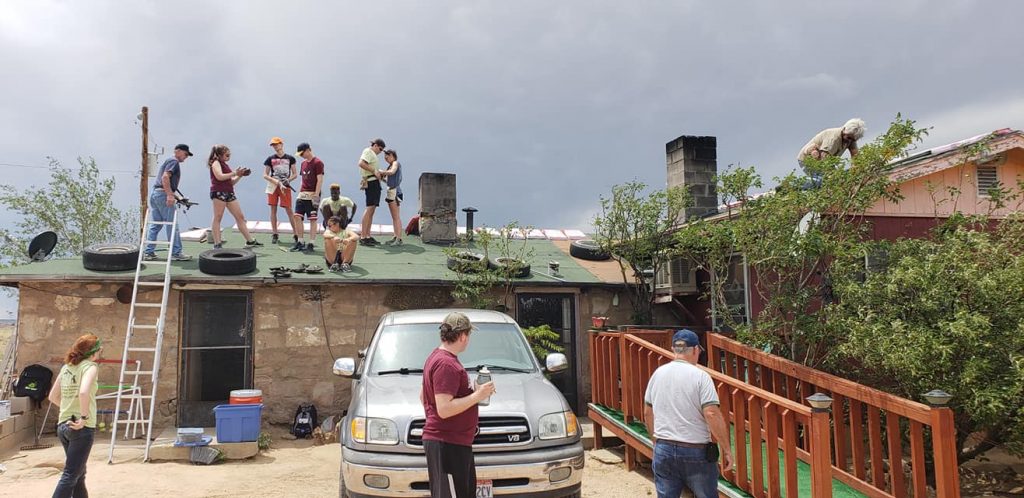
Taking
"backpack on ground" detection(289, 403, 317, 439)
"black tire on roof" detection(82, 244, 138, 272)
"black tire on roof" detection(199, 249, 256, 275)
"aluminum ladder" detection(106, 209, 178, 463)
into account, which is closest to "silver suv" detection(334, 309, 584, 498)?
"backpack on ground" detection(289, 403, 317, 439)

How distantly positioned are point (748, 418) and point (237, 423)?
606 cm

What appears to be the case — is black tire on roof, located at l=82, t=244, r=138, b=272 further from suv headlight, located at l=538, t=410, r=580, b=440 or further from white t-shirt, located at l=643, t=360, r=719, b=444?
white t-shirt, located at l=643, t=360, r=719, b=444

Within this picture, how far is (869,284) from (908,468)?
2183mm

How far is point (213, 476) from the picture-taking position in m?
7.66

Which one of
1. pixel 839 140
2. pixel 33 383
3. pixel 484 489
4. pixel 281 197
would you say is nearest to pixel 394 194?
pixel 281 197

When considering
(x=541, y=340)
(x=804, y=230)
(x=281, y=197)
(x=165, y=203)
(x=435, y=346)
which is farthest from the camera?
(x=281, y=197)

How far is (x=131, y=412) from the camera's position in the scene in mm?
9297

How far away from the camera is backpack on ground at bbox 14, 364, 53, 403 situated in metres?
9.26

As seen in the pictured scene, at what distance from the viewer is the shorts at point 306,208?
503 inches

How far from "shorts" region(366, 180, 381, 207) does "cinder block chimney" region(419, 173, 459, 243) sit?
0.85 meters

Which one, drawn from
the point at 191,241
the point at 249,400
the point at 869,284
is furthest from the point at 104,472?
the point at 869,284

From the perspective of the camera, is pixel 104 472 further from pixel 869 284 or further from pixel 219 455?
pixel 869 284

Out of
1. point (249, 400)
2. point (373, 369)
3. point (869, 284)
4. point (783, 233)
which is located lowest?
point (249, 400)

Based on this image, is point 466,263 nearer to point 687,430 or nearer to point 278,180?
point 278,180
